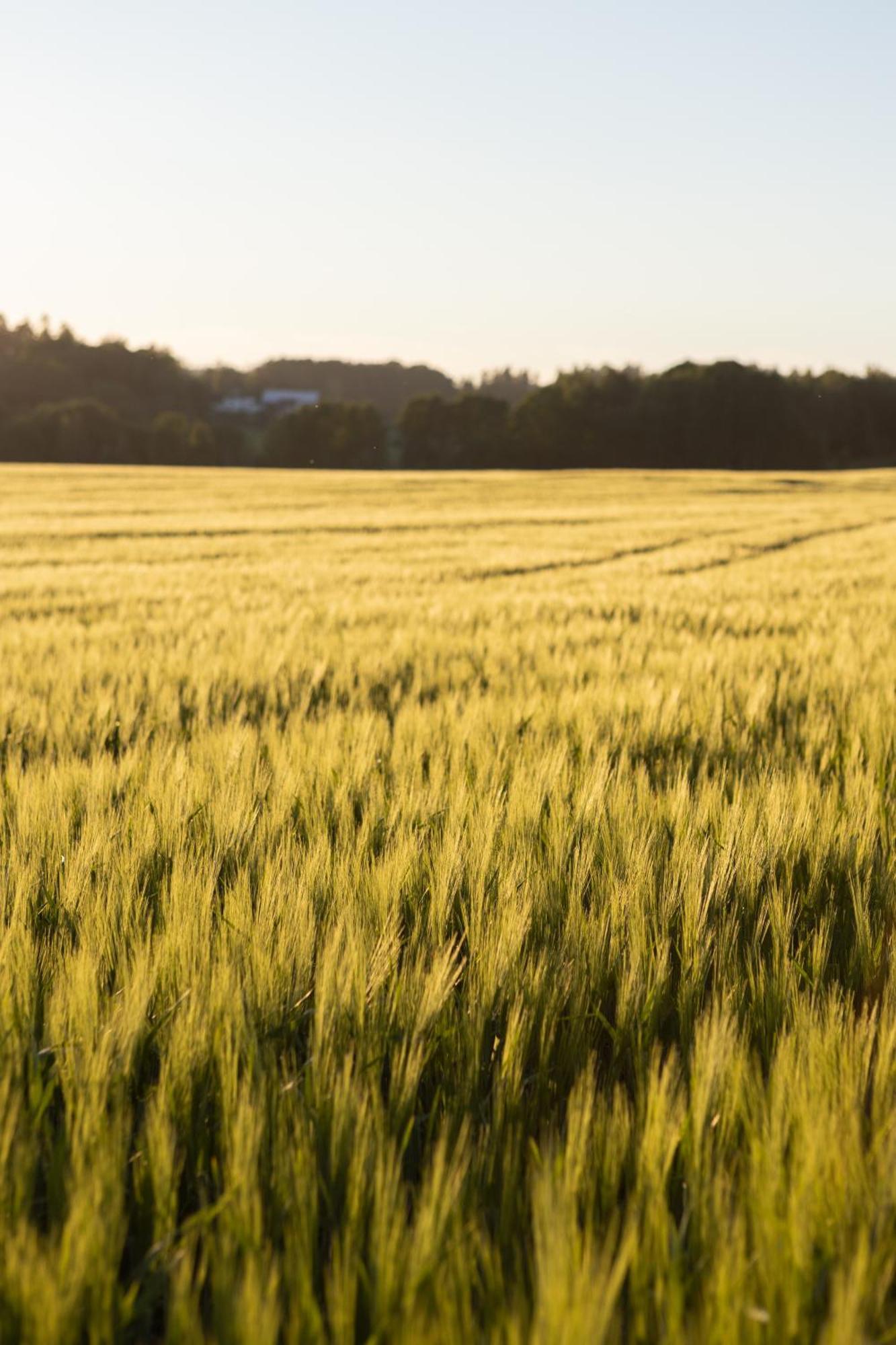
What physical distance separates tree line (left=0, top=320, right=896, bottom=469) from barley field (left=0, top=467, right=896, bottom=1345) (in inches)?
2748

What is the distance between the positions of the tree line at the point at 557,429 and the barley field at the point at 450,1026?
6980cm

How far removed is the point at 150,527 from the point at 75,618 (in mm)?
13238

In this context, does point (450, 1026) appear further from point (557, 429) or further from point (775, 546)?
point (557, 429)

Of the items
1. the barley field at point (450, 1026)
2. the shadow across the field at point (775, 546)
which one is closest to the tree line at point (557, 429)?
the shadow across the field at point (775, 546)

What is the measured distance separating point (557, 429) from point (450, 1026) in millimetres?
73272

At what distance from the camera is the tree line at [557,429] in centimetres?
6906

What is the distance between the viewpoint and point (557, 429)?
71.8 meters

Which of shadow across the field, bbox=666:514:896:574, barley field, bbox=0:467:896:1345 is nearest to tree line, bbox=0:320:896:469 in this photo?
shadow across the field, bbox=666:514:896:574

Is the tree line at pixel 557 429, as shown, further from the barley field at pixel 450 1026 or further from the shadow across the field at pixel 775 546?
the barley field at pixel 450 1026

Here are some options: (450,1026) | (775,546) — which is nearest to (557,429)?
(775,546)

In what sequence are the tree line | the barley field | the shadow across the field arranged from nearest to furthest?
the barley field, the shadow across the field, the tree line

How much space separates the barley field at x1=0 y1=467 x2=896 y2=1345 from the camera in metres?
0.80

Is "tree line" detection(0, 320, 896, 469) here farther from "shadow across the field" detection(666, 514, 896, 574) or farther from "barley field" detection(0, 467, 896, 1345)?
"barley field" detection(0, 467, 896, 1345)

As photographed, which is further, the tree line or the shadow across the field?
the tree line
